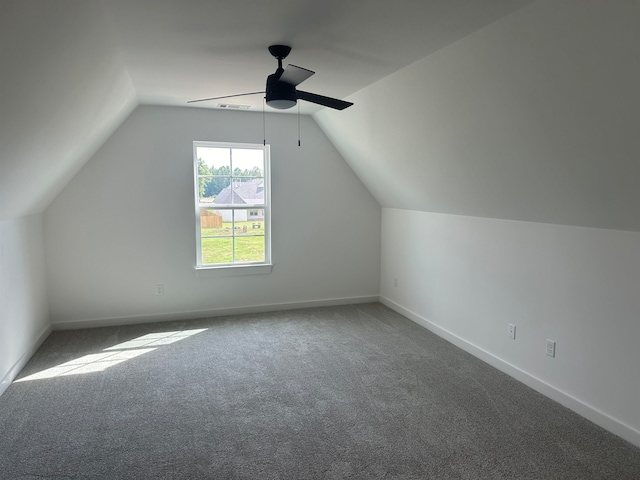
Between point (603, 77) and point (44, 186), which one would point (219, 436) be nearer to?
point (44, 186)

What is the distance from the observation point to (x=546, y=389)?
Result: 303cm

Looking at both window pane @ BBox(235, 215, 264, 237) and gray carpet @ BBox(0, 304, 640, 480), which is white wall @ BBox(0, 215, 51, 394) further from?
window pane @ BBox(235, 215, 264, 237)

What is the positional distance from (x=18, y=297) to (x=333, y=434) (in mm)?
2755

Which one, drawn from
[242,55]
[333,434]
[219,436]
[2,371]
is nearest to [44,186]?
[2,371]

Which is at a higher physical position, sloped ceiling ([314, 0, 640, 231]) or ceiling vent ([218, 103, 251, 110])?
ceiling vent ([218, 103, 251, 110])

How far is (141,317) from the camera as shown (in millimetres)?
4562

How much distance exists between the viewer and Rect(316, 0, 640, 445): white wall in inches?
77.4

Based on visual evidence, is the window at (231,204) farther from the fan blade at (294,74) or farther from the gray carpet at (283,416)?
the fan blade at (294,74)

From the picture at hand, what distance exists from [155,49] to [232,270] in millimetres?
2690

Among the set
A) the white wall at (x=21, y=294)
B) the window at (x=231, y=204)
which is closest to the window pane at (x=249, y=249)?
the window at (x=231, y=204)

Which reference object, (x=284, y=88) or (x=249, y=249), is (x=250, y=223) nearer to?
(x=249, y=249)

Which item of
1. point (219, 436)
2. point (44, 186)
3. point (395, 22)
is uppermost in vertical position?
point (395, 22)

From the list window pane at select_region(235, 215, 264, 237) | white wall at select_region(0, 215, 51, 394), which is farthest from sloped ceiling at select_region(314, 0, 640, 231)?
white wall at select_region(0, 215, 51, 394)

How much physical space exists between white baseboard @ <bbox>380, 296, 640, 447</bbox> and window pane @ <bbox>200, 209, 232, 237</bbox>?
A: 2405mm
